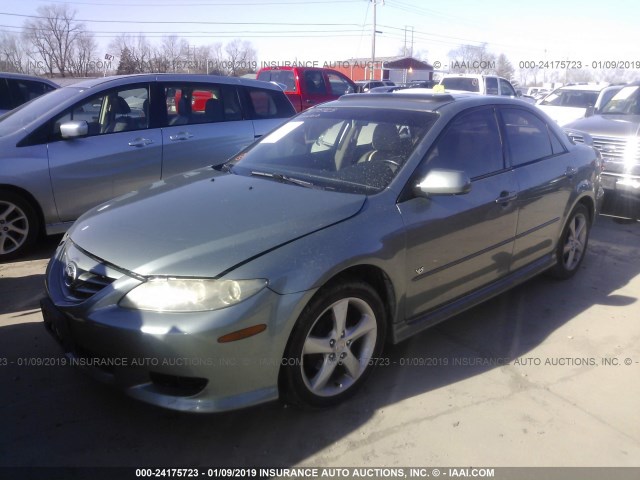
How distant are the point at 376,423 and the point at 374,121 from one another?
199cm

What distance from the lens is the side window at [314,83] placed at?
14.2 m

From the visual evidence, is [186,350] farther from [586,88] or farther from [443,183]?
[586,88]

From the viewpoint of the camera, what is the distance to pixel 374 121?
3.77 m

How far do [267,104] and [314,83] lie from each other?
26.0 ft

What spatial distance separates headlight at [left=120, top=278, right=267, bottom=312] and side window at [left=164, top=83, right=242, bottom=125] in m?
3.84

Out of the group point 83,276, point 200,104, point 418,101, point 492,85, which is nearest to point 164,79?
point 200,104

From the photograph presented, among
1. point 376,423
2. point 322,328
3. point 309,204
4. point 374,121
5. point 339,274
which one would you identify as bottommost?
point 376,423

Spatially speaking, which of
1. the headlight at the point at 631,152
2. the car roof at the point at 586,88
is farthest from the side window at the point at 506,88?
the headlight at the point at 631,152

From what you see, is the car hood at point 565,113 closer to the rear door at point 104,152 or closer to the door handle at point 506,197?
the door handle at point 506,197

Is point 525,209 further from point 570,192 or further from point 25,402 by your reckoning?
point 25,402

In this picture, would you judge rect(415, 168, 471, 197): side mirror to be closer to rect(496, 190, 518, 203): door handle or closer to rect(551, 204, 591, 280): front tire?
rect(496, 190, 518, 203): door handle

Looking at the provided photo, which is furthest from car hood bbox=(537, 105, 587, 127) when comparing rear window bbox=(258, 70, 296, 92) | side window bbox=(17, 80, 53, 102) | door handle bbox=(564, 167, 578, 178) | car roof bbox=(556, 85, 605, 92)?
side window bbox=(17, 80, 53, 102)

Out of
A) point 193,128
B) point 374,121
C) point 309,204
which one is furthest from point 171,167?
point 309,204

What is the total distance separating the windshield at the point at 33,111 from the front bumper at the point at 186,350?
3.36 meters
